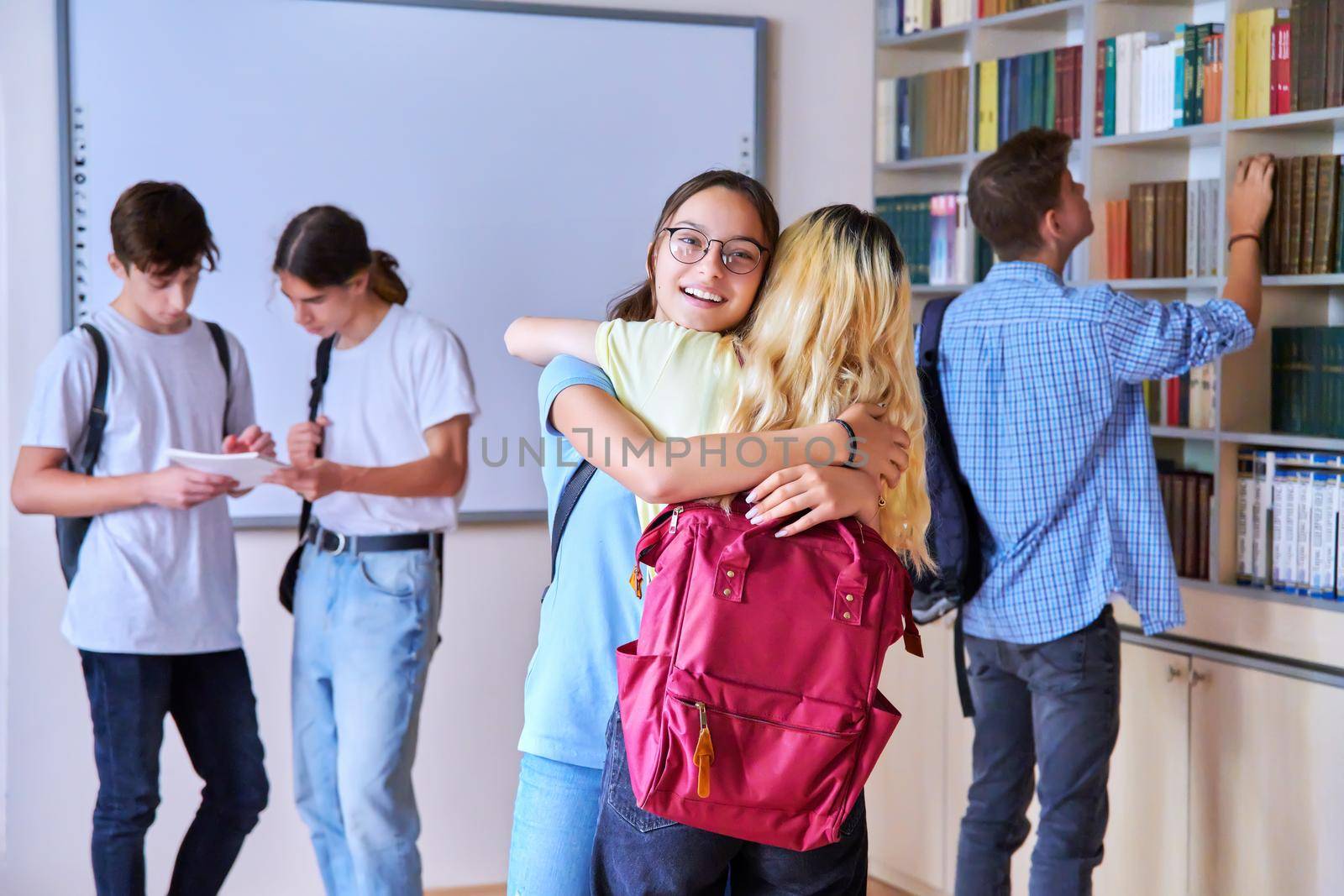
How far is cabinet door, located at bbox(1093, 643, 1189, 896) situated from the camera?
2.78m

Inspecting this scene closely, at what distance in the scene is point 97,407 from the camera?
95.0 inches

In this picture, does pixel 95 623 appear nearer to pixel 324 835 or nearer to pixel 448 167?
pixel 324 835

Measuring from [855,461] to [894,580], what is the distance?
0.44 ft

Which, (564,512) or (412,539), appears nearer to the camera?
(564,512)

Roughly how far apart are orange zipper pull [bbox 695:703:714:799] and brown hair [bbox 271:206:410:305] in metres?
1.60

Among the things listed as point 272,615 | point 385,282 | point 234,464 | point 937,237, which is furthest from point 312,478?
point 937,237

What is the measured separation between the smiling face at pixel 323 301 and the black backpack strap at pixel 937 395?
1159 millimetres

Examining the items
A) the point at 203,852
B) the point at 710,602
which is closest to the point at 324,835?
the point at 203,852

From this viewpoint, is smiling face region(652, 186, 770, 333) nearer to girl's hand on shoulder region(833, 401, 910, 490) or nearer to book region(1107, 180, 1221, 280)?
girl's hand on shoulder region(833, 401, 910, 490)

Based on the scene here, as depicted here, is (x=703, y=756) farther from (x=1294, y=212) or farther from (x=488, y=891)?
(x=488, y=891)

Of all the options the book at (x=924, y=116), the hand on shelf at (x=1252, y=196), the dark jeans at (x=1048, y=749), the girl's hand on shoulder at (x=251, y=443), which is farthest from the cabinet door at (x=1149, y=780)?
the girl's hand on shoulder at (x=251, y=443)

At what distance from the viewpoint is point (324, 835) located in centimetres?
256

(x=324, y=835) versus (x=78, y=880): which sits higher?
(x=324, y=835)

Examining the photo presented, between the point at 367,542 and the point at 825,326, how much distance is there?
1.47 metres
